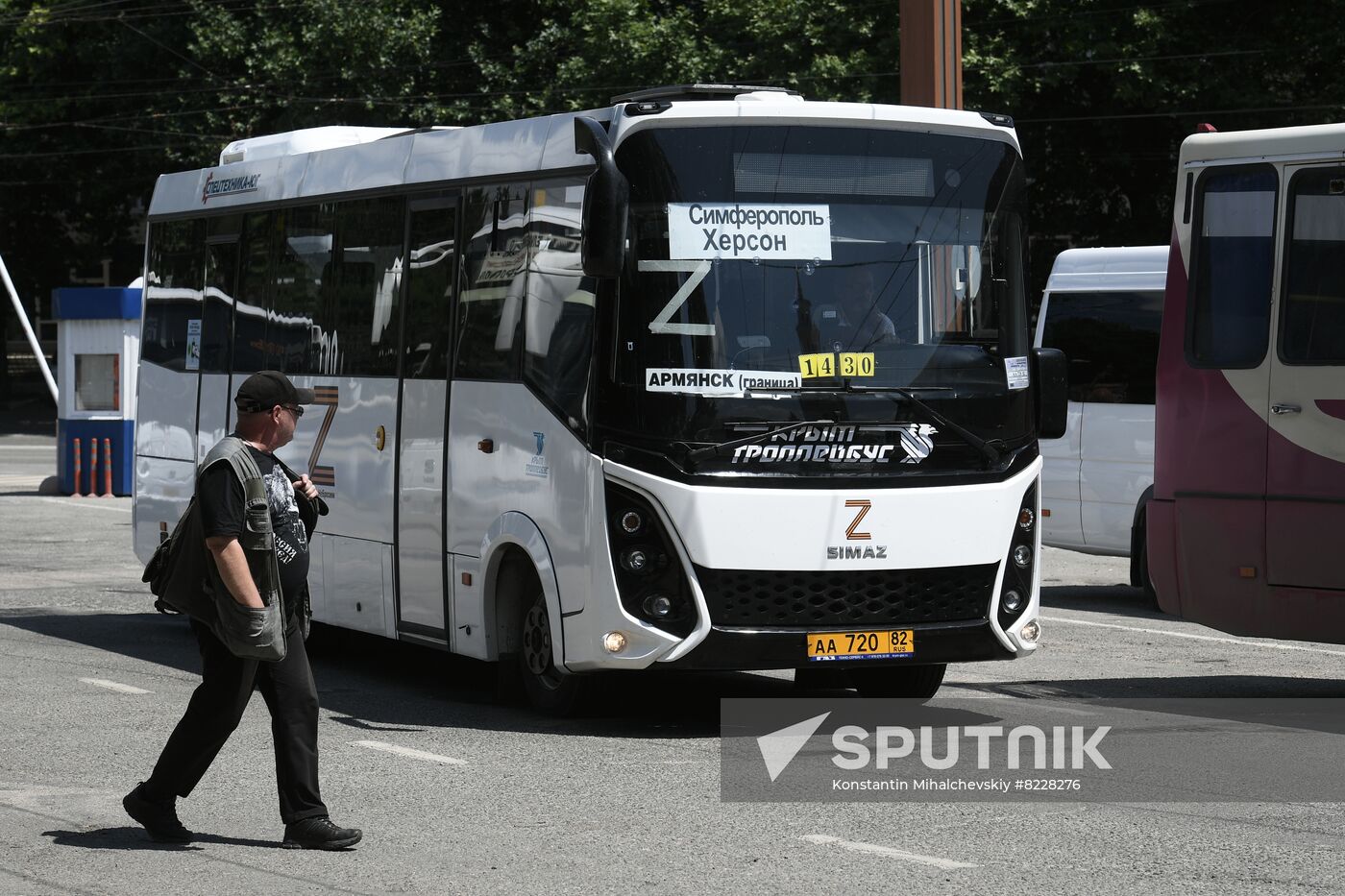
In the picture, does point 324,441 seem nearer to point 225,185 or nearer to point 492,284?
point 492,284

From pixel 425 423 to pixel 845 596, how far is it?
2859 mm

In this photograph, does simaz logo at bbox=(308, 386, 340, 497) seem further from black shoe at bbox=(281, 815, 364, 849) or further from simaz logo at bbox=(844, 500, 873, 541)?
black shoe at bbox=(281, 815, 364, 849)

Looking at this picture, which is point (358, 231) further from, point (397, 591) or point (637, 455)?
point (637, 455)

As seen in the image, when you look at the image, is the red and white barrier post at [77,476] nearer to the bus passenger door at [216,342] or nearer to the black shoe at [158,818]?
the bus passenger door at [216,342]

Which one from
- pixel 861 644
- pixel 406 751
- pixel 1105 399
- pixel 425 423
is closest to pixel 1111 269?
pixel 1105 399

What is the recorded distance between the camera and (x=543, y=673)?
1037cm

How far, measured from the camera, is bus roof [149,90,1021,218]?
9.79 meters

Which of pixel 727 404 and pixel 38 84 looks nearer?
pixel 727 404

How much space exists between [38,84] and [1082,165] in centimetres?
2593

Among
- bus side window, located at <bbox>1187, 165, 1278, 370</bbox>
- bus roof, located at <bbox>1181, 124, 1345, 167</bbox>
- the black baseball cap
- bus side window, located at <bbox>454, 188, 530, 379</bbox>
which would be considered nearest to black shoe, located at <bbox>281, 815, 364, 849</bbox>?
the black baseball cap

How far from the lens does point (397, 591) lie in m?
11.5

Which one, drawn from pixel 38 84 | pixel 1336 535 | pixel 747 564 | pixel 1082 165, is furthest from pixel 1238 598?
pixel 38 84

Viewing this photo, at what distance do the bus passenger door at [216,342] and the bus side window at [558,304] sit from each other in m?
4.00

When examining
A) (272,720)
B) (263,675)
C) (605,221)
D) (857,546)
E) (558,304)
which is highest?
(605,221)
